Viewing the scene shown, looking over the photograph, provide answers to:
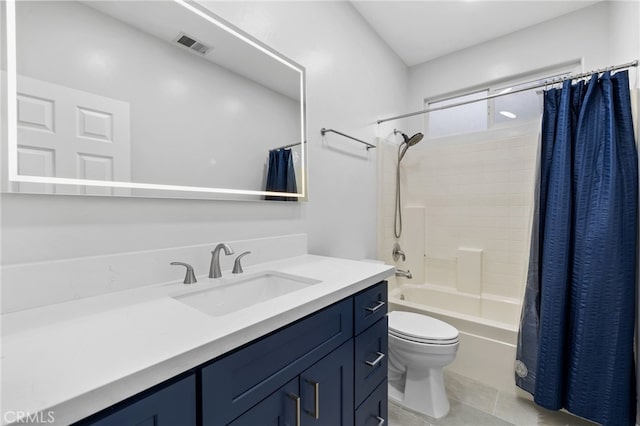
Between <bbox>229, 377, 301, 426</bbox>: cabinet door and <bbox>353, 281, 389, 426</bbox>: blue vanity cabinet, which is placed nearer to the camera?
<bbox>229, 377, 301, 426</bbox>: cabinet door

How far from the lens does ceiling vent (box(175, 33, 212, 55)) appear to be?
1.11m

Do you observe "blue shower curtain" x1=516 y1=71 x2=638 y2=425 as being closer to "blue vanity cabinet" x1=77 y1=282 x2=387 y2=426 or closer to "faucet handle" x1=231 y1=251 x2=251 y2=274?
"blue vanity cabinet" x1=77 y1=282 x2=387 y2=426

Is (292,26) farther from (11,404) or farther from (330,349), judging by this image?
(11,404)

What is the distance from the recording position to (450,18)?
224 cm

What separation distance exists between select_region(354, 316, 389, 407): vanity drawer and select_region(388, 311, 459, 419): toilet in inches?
16.8

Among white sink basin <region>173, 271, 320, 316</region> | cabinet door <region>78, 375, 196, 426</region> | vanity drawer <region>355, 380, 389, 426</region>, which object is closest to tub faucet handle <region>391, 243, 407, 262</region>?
vanity drawer <region>355, 380, 389, 426</region>

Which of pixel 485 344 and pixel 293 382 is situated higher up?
pixel 293 382

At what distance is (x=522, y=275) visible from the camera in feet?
7.45

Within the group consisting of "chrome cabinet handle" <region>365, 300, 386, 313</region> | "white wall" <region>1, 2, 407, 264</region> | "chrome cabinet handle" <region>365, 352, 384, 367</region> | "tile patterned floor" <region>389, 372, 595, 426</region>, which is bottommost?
"tile patterned floor" <region>389, 372, 595, 426</region>

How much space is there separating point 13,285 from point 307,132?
1332mm

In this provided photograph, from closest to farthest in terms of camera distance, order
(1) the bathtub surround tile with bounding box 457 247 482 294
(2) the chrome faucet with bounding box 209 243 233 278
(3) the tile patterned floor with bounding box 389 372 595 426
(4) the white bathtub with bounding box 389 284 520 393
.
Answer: (2) the chrome faucet with bounding box 209 243 233 278, (3) the tile patterned floor with bounding box 389 372 595 426, (4) the white bathtub with bounding box 389 284 520 393, (1) the bathtub surround tile with bounding box 457 247 482 294

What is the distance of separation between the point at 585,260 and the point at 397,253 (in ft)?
4.24

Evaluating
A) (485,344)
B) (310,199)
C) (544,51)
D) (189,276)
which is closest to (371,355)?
(189,276)

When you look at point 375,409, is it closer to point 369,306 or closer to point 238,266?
point 369,306
